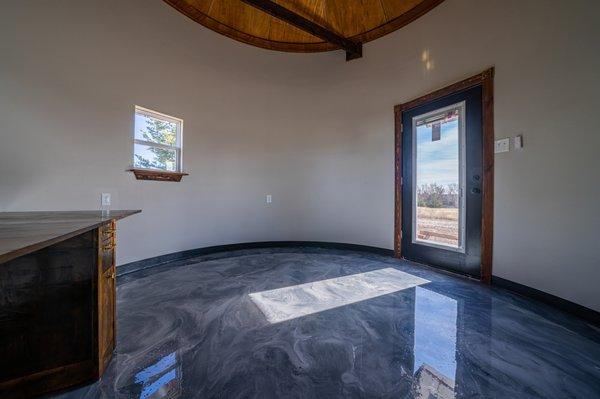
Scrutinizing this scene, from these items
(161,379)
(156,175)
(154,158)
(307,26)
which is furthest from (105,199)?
(307,26)

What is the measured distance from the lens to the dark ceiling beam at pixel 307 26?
9.47 feet

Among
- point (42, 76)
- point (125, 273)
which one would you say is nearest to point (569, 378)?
point (125, 273)

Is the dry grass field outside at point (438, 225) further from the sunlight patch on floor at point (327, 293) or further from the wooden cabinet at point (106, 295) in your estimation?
the wooden cabinet at point (106, 295)

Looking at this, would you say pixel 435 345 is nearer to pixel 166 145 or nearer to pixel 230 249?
pixel 230 249

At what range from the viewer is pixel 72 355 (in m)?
1.15

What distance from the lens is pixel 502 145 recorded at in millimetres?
2256

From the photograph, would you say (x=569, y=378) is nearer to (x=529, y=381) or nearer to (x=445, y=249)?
(x=529, y=381)

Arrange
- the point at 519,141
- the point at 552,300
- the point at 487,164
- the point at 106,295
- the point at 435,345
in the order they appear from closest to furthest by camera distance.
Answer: the point at 106,295, the point at 435,345, the point at 552,300, the point at 519,141, the point at 487,164

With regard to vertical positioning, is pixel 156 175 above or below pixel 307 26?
below

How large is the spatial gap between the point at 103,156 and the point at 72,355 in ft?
6.45

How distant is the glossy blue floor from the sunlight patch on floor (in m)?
0.02

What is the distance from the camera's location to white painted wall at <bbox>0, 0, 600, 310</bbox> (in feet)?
6.08

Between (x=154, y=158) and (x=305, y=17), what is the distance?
Result: 283 cm

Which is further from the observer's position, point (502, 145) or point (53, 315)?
point (502, 145)
